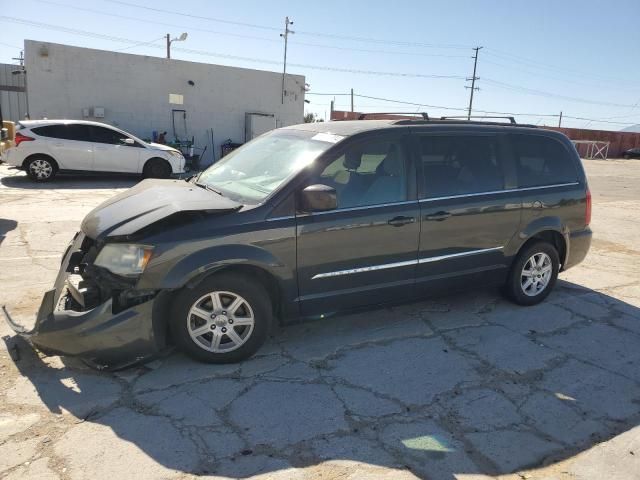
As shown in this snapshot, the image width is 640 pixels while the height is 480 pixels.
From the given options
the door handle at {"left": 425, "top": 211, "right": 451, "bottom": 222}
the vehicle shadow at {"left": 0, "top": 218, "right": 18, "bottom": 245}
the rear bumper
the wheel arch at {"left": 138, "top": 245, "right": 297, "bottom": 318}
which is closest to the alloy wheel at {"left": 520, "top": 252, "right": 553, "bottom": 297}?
the rear bumper

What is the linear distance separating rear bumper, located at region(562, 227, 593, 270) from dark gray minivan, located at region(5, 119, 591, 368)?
0.32 ft

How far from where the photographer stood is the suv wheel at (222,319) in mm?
3492

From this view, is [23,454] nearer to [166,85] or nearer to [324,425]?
[324,425]

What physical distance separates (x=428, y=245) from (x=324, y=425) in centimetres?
187

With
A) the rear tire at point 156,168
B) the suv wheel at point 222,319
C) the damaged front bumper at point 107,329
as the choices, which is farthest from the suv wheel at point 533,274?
the rear tire at point 156,168

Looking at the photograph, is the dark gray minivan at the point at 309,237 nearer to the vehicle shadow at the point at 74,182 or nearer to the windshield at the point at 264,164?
the windshield at the point at 264,164

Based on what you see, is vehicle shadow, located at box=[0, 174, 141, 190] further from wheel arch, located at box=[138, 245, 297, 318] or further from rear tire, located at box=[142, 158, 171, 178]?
wheel arch, located at box=[138, 245, 297, 318]

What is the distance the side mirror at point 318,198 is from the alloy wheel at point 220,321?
2.68 ft

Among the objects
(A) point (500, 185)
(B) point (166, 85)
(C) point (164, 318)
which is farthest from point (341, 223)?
(B) point (166, 85)

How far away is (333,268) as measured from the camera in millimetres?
3896

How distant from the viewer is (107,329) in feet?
10.8

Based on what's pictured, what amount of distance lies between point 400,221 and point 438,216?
408mm

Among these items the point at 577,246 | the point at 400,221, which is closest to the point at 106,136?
the point at 400,221

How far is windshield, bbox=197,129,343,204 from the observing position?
3.93 meters
